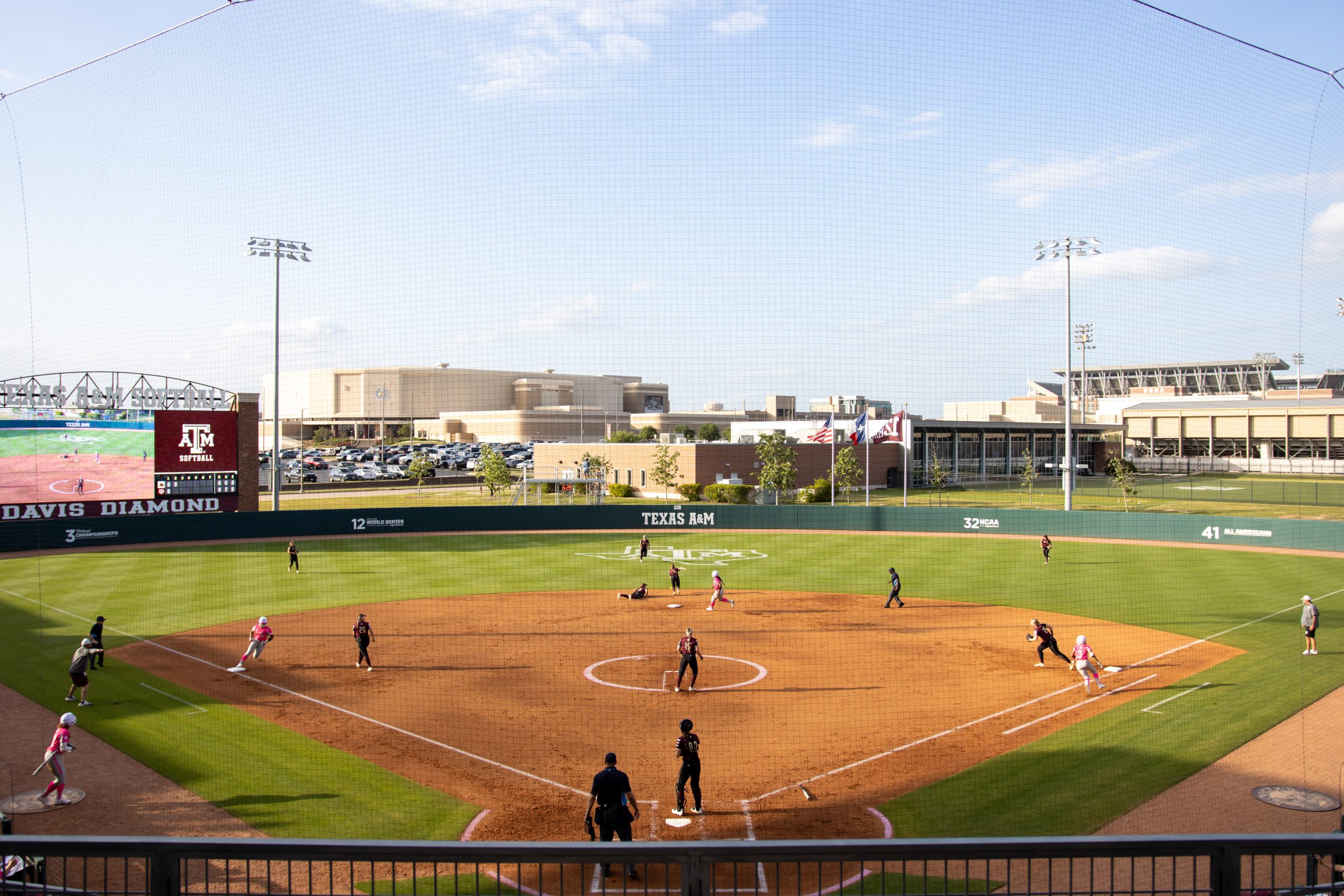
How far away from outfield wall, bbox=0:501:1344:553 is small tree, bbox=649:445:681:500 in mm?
11761

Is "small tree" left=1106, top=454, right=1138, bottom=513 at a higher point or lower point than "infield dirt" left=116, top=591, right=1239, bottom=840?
higher

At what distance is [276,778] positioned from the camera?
40.1 feet

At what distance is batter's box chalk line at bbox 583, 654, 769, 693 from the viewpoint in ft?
56.2

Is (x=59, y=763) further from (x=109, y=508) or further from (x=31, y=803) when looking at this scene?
(x=109, y=508)

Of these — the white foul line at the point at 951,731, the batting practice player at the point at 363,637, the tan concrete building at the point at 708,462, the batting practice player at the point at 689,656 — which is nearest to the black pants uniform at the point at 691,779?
the white foul line at the point at 951,731

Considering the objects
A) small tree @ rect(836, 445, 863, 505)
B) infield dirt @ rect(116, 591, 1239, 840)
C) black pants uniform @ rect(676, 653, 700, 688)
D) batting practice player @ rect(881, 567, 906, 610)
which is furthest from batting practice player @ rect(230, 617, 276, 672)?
small tree @ rect(836, 445, 863, 505)

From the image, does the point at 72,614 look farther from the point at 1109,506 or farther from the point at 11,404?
the point at 1109,506

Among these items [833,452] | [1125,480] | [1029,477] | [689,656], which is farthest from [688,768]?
[1029,477]

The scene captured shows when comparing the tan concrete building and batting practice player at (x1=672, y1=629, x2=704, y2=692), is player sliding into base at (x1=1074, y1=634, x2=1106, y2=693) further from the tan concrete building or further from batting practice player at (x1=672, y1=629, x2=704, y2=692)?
the tan concrete building

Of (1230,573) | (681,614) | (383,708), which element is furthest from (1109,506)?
Answer: (383,708)

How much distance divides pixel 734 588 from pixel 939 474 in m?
34.3

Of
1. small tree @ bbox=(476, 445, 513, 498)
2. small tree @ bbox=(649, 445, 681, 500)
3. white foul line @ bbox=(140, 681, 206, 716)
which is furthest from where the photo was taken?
small tree @ bbox=(649, 445, 681, 500)

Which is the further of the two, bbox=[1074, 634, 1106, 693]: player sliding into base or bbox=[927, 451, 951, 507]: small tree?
bbox=[927, 451, 951, 507]: small tree

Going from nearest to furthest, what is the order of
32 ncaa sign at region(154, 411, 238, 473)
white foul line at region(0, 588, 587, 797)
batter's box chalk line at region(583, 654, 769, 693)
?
white foul line at region(0, 588, 587, 797), batter's box chalk line at region(583, 654, 769, 693), 32 ncaa sign at region(154, 411, 238, 473)
